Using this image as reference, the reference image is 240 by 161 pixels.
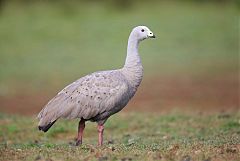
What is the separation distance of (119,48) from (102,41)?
2.12 m

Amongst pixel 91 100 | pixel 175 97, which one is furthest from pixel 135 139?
pixel 175 97

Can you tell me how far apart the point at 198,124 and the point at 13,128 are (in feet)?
12.7

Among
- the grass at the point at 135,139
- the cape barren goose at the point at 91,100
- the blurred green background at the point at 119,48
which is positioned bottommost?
the grass at the point at 135,139

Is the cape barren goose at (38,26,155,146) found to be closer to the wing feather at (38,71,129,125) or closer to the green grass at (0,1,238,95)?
the wing feather at (38,71,129,125)

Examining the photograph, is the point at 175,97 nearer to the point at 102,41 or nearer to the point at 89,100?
the point at 89,100

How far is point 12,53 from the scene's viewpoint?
33.5 metres

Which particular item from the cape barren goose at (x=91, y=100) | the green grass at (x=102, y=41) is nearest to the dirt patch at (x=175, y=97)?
the green grass at (x=102, y=41)

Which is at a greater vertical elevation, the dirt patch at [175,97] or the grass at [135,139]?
the dirt patch at [175,97]

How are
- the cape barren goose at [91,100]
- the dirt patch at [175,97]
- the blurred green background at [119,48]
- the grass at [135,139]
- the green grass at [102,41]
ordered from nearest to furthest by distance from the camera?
the grass at [135,139] < the cape barren goose at [91,100] < the dirt patch at [175,97] < the blurred green background at [119,48] < the green grass at [102,41]

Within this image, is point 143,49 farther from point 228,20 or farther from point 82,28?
point 228,20

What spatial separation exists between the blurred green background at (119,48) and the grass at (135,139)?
209 inches

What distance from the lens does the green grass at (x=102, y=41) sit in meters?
28.0

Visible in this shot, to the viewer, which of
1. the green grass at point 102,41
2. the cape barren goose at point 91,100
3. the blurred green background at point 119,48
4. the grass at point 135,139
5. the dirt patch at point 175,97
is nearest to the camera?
the grass at point 135,139

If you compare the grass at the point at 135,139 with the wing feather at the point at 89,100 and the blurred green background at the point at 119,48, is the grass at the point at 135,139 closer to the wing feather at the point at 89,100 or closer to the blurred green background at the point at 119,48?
the wing feather at the point at 89,100
